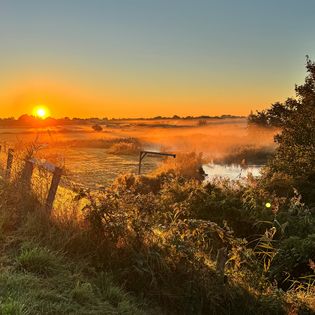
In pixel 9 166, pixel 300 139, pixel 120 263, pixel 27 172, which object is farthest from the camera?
pixel 300 139

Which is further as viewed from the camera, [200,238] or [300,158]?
[300,158]

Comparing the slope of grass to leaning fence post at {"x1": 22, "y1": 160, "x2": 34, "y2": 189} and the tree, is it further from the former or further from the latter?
the tree

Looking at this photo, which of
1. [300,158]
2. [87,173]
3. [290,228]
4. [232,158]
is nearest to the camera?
[290,228]

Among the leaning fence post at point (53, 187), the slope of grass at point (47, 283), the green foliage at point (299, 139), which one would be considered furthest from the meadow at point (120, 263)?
the green foliage at point (299, 139)

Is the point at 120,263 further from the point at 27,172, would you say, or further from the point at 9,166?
the point at 9,166

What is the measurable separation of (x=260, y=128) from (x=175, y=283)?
49070 millimetres

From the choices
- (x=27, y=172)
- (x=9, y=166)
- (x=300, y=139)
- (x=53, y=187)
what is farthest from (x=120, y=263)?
(x=300, y=139)

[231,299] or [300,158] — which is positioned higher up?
[300,158]

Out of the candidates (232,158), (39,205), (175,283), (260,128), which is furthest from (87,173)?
(260,128)

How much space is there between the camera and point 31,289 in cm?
512

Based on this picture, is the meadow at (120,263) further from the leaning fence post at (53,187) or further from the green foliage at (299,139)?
the green foliage at (299,139)

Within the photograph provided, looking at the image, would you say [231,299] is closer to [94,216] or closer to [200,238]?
[200,238]

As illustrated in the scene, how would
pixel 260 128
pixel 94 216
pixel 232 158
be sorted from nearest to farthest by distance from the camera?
1. pixel 94 216
2. pixel 232 158
3. pixel 260 128

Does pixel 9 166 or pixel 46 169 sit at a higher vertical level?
pixel 46 169
